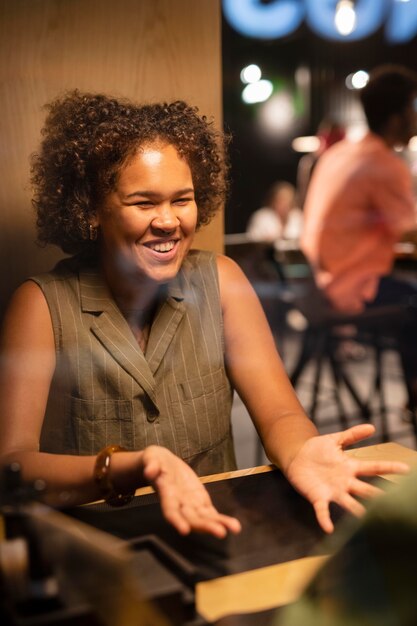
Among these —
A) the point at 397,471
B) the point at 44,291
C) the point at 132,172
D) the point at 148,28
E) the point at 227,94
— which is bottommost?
the point at 397,471

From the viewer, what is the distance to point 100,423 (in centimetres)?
125

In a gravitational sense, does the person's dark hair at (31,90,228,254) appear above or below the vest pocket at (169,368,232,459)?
above

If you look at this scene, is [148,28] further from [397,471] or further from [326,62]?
[397,471]

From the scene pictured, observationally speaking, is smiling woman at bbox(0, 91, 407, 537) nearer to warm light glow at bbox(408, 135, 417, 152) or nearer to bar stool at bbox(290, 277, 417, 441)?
warm light glow at bbox(408, 135, 417, 152)

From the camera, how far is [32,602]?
26.3 inches

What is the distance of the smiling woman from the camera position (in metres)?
1.17

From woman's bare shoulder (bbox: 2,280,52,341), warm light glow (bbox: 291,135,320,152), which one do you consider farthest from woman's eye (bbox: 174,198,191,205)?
warm light glow (bbox: 291,135,320,152)

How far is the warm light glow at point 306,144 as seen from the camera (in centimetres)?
222

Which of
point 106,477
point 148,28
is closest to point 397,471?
point 106,477

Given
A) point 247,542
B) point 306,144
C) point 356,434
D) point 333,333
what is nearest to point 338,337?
point 333,333

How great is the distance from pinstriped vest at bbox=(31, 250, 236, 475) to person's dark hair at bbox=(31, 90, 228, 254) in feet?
0.36

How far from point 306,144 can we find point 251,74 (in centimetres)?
71

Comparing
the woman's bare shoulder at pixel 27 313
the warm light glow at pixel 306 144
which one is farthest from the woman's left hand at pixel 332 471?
the warm light glow at pixel 306 144

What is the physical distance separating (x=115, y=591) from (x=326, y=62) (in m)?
1.64
